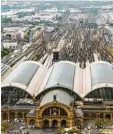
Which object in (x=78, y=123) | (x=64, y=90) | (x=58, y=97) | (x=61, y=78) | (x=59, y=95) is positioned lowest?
(x=78, y=123)

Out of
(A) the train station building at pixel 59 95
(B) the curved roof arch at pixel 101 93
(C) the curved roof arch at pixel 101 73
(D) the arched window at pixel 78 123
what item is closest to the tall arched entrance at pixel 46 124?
(A) the train station building at pixel 59 95

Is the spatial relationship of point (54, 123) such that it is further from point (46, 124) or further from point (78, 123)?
point (78, 123)

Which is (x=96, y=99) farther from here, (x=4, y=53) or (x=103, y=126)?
(x=4, y=53)

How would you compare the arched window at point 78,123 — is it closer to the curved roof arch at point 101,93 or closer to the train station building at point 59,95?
the train station building at point 59,95

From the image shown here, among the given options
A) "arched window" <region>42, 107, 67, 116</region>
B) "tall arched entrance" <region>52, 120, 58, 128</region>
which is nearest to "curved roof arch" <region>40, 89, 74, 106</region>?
"arched window" <region>42, 107, 67, 116</region>

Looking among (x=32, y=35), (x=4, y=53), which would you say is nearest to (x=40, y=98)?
(x=4, y=53)

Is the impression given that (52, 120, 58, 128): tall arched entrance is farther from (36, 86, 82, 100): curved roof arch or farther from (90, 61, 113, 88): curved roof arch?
(90, 61, 113, 88): curved roof arch

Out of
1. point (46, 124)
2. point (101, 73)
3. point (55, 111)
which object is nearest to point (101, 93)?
point (101, 73)
